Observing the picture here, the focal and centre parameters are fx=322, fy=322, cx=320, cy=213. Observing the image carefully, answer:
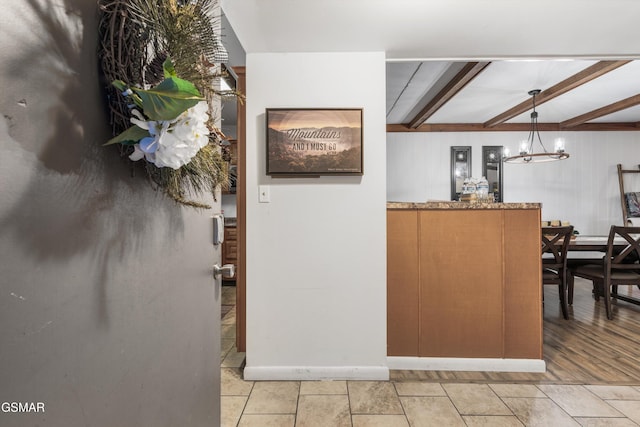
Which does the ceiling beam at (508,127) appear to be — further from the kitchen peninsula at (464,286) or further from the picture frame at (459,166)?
the kitchen peninsula at (464,286)

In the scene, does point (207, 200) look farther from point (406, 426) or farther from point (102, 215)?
point (406, 426)

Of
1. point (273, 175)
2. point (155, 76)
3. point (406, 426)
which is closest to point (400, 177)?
point (273, 175)

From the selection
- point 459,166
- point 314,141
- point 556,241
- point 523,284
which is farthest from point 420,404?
point 459,166

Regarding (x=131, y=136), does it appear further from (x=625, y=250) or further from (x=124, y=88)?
(x=625, y=250)

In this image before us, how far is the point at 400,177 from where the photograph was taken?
19.4 ft

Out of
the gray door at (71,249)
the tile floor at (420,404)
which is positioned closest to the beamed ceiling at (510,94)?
the tile floor at (420,404)

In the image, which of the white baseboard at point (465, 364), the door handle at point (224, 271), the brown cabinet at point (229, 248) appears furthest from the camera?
the brown cabinet at point (229, 248)

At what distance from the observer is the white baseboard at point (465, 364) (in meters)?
2.24

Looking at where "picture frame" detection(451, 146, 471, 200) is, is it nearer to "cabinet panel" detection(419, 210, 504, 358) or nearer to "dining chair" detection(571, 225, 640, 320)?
"dining chair" detection(571, 225, 640, 320)

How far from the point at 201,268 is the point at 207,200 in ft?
0.82

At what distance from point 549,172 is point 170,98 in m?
6.73

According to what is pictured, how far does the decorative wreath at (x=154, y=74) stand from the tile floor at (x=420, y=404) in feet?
5.33

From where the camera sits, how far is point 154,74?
2.40 feet

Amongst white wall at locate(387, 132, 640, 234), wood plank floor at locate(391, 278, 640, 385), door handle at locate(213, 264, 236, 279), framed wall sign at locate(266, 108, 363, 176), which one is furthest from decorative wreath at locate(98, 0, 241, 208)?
white wall at locate(387, 132, 640, 234)
